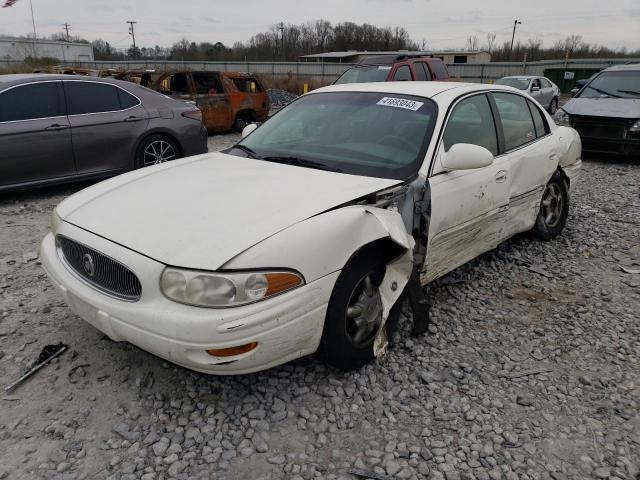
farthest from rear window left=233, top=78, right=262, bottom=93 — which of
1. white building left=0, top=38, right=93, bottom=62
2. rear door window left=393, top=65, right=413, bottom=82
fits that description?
white building left=0, top=38, right=93, bottom=62

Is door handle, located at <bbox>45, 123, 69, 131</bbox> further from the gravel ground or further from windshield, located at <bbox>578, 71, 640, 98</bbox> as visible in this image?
windshield, located at <bbox>578, 71, 640, 98</bbox>

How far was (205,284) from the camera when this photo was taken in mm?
2189

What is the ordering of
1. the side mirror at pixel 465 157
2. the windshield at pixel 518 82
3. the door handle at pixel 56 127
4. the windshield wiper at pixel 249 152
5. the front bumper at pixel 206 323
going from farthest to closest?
the windshield at pixel 518 82 → the door handle at pixel 56 127 → the windshield wiper at pixel 249 152 → the side mirror at pixel 465 157 → the front bumper at pixel 206 323

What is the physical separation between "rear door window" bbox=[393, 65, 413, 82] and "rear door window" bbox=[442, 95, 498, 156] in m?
7.71

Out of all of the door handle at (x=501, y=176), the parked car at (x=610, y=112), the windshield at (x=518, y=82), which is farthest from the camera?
the windshield at (x=518, y=82)

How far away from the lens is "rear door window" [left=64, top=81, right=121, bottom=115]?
6281 mm

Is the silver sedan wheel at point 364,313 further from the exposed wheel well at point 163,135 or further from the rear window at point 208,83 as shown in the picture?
the rear window at point 208,83

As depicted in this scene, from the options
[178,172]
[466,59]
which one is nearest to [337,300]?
[178,172]

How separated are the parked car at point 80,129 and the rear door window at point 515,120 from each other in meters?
4.65

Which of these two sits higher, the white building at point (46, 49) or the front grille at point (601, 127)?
the white building at point (46, 49)

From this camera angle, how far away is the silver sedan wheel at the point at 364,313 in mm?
2744

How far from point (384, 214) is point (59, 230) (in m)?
1.83

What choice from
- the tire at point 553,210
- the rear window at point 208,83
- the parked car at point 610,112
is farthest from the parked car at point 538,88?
the tire at point 553,210

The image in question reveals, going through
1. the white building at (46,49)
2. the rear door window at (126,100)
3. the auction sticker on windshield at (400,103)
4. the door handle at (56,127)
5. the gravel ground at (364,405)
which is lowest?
the gravel ground at (364,405)
